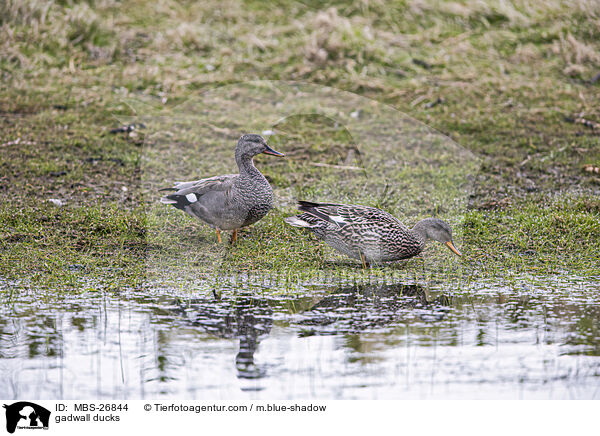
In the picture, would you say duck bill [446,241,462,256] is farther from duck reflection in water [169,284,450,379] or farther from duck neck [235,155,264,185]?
duck neck [235,155,264,185]

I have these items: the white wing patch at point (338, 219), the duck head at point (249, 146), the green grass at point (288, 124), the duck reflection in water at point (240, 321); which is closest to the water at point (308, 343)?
the duck reflection in water at point (240, 321)

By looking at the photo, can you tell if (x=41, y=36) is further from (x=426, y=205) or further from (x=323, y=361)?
(x=323, y=361)

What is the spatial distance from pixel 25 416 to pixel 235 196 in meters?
2.91

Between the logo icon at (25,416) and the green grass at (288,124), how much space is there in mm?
1641

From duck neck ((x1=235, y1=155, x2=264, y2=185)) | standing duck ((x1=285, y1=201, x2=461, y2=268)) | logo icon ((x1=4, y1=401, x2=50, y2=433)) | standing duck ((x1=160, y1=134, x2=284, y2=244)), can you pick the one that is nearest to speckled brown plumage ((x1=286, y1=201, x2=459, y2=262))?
standing duck ((x1=285, y1=201, x2=461, y2=268))

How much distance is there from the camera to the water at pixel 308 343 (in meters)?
4.75

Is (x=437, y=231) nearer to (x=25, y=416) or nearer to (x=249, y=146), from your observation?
(x=249, y=146)

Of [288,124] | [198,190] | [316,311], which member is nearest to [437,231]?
[316,311]

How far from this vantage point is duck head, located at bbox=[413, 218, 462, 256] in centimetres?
679

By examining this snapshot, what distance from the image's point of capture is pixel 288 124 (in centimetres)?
1054

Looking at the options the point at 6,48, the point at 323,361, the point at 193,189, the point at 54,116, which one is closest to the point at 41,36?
the point at 6,48

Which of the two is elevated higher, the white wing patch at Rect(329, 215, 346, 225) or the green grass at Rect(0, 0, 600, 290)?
the green grass at Rect(0, 0, 600, 290)

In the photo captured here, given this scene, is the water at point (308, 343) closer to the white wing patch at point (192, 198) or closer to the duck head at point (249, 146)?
the white wing patch at point (192, 198)

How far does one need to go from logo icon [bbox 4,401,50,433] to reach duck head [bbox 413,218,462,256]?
144 inches
